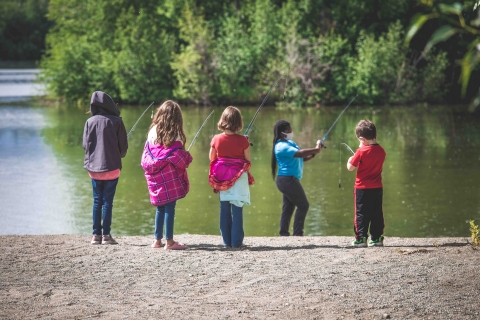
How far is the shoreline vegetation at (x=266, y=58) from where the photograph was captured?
35.1 metres

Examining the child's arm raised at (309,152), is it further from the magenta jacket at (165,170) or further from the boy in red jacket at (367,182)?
the magenta jacket at (165,170)

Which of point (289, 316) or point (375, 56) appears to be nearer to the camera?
point (289, 316)

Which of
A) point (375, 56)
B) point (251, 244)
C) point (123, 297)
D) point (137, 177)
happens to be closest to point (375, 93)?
point (375, 56)

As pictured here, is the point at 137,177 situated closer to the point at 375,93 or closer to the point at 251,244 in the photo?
the point at 251,244

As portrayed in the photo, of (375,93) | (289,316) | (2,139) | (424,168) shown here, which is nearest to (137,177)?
(424,168)

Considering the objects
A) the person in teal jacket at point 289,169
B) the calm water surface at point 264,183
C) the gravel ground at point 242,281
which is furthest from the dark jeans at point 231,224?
the calm water surface at point 264,183

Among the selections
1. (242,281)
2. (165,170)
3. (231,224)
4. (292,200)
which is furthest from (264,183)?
(242,281)

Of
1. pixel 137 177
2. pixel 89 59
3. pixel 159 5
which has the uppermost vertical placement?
pixel 159 5

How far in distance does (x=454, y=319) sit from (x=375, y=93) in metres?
29.7

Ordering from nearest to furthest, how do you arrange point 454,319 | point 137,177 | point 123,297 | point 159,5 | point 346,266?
point 454,319 < point 123,297 < point 346,266 < point 137,177 < point 159,5

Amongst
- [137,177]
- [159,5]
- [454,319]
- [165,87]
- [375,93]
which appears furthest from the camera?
[159,5]

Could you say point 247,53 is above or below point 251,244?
above

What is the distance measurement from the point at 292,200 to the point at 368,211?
1495 mm

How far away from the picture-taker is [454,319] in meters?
5.28
